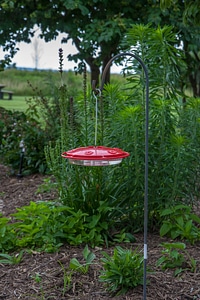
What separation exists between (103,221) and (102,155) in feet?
4.52

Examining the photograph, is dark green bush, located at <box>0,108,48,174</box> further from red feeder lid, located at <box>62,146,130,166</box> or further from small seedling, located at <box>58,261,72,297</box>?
red feeder lid, located at <box>62,146,130,166</box>

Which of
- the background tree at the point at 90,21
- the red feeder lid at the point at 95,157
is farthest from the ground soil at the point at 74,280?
the background tree at the point at 90,21

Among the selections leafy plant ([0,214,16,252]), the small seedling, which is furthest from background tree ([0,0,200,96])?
the small seedling

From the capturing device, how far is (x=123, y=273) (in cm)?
267

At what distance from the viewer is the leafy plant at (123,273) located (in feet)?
8.80

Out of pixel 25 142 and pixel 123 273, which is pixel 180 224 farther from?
pixel 25 142

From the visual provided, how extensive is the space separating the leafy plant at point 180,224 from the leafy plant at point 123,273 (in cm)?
76

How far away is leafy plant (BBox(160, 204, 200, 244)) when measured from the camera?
3.45m

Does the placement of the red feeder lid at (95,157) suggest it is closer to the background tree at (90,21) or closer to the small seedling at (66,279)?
the small seedling at (66,279)

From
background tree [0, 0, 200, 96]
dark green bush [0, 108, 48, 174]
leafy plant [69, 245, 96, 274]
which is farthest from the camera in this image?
background tree [0, 0, 200, 96]

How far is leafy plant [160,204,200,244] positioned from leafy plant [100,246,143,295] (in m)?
0.76

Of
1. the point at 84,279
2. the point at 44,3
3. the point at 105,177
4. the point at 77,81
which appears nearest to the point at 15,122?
the point at 44,3

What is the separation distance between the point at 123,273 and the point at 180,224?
930mm

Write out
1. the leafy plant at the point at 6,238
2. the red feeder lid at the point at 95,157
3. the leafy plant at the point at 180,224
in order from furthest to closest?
the leafy plant at the point at 180,224
the leafy plant at the point at 6,238
the red feeder lid at the point at 95,157
